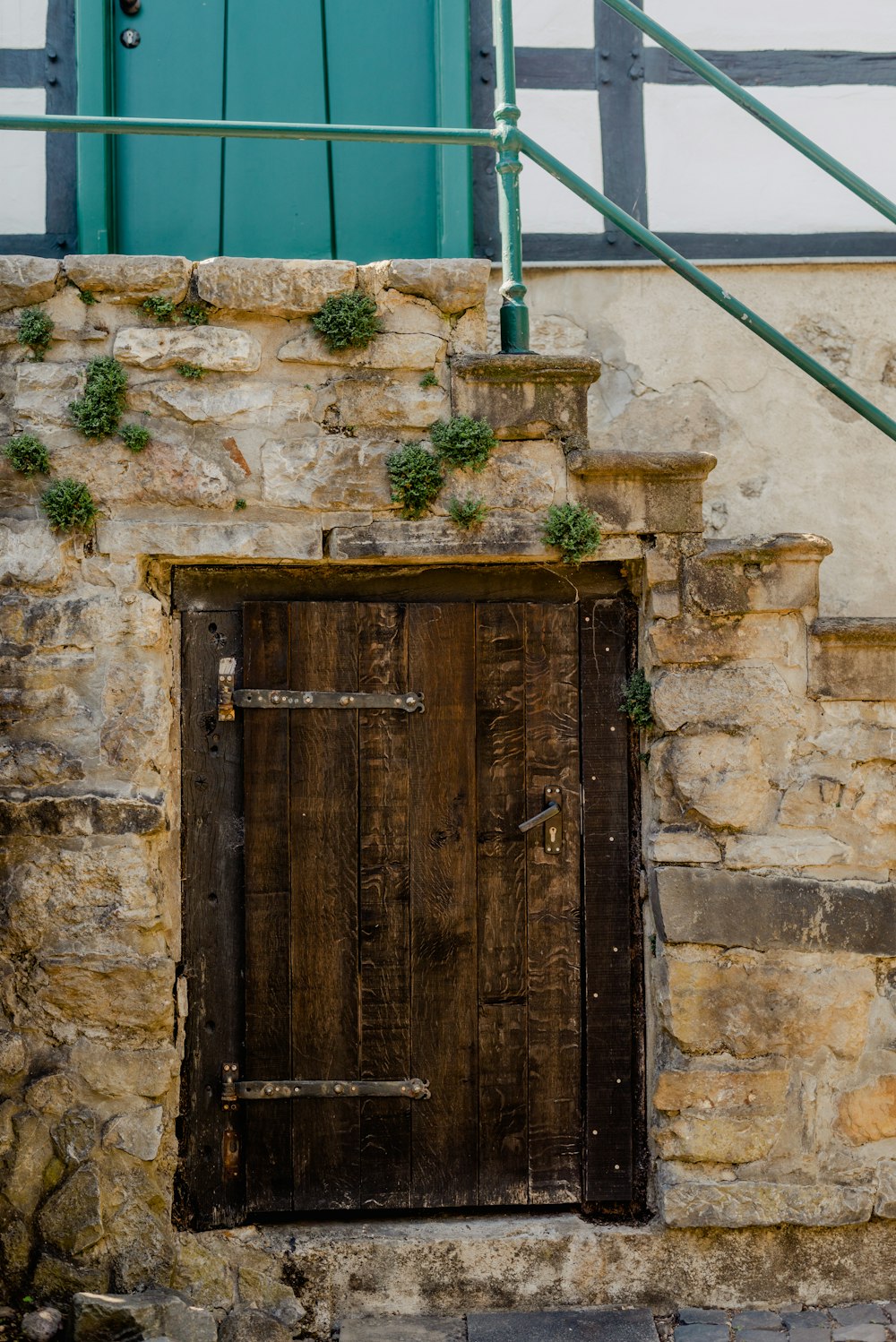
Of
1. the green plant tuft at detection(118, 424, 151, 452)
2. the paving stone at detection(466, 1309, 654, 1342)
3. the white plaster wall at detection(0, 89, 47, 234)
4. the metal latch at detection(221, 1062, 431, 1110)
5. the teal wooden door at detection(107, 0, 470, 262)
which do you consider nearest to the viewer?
the paving stone at detection(466, 1309, 654, 1342)

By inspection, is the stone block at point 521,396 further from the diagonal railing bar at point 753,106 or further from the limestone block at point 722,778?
the limestone block at point 722,778

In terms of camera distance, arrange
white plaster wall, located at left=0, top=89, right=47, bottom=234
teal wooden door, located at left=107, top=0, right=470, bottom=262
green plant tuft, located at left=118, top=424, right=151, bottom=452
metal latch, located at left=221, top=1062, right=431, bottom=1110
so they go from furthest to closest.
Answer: teal wooden door, located at left=107, top=0, right=470, bottom=262, white plaster wall, located at left=0, top=89, right=47, bottom=234, metal latch, located at left=221, top=1062, right=431, bottom=1110, green plant tuft, located at left=118, top=424, right=151, bottom=452

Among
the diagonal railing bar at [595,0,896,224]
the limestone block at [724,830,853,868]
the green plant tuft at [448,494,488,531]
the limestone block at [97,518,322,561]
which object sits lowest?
the limestone block at [724,830,853,868]

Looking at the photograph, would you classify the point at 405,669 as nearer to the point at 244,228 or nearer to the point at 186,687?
the point at 186,687

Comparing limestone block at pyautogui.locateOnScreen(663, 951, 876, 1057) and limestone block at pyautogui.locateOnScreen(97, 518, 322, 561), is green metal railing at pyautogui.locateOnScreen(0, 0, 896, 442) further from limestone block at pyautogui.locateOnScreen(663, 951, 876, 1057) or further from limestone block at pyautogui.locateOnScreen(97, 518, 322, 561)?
limestone block at pyautogui.locateOnScreen(663, 951, 876, 1057)

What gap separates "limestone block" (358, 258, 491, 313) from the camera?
10.2 ft

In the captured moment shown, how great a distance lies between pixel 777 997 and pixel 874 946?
0.28 metres

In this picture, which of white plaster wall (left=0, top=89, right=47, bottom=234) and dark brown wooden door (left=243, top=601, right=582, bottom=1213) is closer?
dark brown wooden door (left=243, top=601, right=582, bottom=1213)

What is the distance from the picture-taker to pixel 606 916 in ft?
10.8

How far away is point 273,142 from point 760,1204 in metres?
3.56

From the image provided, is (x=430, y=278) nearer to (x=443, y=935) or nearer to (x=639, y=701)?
(x=639, y=701)

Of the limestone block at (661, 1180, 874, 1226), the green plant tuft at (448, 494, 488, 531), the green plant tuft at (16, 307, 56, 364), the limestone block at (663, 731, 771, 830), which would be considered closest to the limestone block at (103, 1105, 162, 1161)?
the limestone block at (661, 1180, 874, 1226)

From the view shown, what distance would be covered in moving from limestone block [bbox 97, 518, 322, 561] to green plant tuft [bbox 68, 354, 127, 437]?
0.24 metres

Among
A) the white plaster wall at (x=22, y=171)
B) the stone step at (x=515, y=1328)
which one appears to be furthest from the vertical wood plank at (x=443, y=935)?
the white plaster wall at (x=22, y=171)
